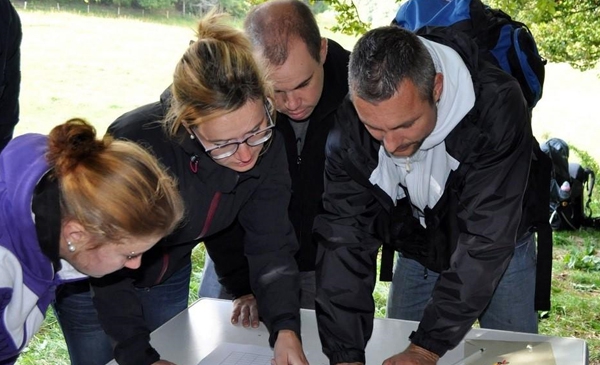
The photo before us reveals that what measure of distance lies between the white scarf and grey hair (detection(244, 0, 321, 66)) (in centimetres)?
42

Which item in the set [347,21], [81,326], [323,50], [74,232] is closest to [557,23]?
[347,21]

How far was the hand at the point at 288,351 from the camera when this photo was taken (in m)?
1.94

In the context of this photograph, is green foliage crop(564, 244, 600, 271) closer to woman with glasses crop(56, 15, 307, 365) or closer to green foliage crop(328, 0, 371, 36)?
green foliage crop(328, 0, 371, 36)

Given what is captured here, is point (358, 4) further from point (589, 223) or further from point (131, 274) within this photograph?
point (131, 274)

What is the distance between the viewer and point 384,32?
182cm

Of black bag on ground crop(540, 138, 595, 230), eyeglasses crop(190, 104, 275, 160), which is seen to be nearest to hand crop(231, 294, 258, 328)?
eyeglasses crop(190, 104, 275, 160)

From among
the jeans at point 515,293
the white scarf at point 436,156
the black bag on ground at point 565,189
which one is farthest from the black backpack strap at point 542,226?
the black bag on ground at point 565,189

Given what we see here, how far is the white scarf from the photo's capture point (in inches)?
72.3

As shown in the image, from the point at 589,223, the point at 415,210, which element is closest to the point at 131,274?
the point at 415,210

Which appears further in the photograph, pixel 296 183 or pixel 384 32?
pixel 296 183

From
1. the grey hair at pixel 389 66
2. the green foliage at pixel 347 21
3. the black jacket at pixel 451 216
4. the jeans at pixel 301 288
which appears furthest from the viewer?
the green foliage at pixel 347 21

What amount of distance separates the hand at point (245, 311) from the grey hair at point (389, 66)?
0.77 m

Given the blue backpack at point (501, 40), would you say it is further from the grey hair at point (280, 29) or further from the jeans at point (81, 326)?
the jeans at point (81, 326)

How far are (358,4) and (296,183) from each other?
2.91 meters
